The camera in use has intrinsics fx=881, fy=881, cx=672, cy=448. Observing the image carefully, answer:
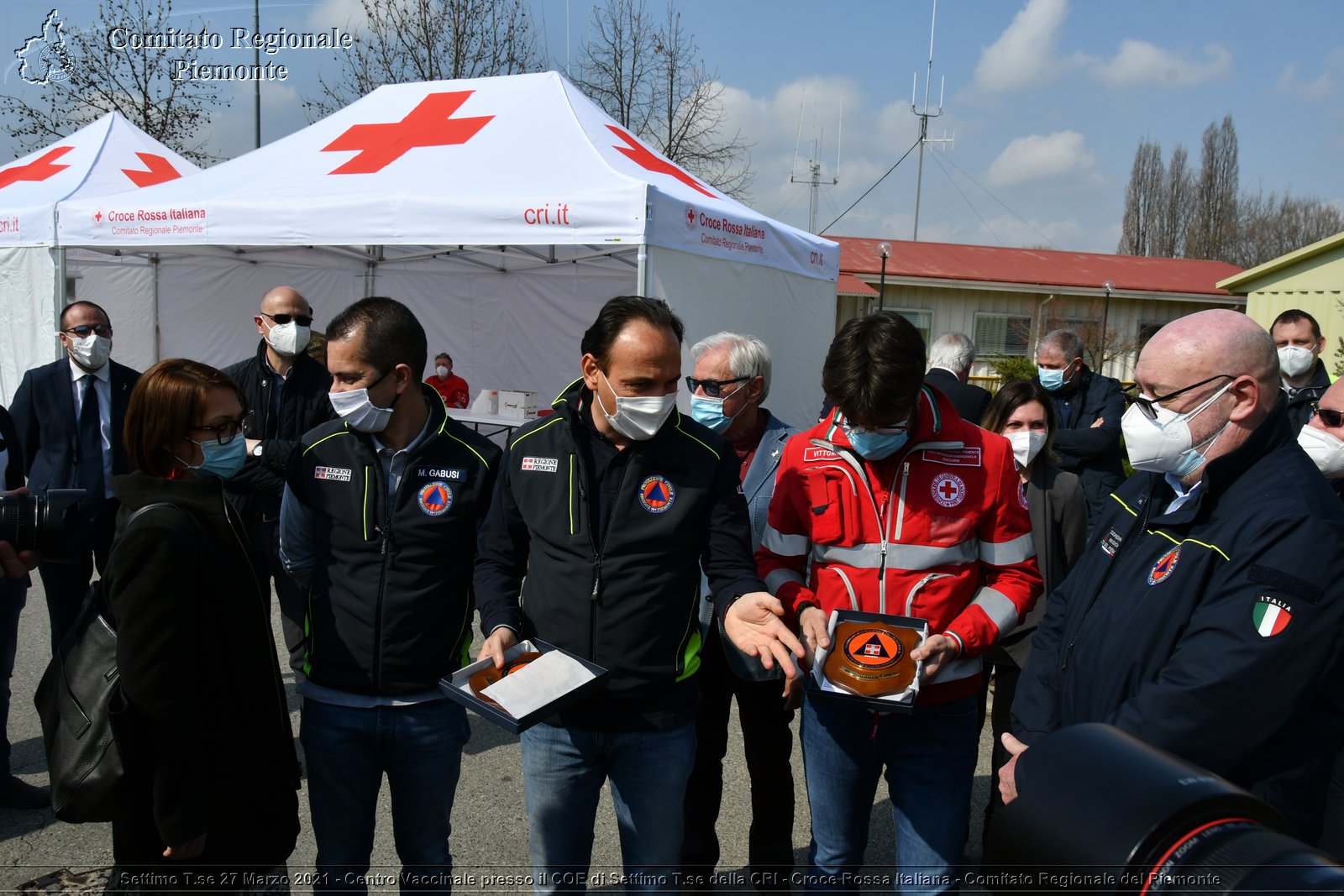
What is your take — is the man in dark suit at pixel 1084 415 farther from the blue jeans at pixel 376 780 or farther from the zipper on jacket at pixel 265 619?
the zipper on jacket at pixel 265 619

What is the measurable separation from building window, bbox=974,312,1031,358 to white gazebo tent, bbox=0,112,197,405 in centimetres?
1952

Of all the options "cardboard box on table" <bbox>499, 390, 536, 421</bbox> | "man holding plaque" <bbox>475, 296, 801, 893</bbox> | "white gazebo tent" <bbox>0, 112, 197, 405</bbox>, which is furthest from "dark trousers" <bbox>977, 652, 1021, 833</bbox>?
"white gazebo tent" <bbox>0, 112, 197, 405</bbox>

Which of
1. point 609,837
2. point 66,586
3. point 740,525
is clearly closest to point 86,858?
point 66,586

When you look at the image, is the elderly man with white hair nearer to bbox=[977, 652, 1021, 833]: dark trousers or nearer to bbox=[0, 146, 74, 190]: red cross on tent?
bbox=[977, 652, 1021, 833]: dark trousers

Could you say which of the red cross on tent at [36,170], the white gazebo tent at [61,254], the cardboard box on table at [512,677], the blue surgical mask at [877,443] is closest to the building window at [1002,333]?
the white gazebo tent at [61,254]

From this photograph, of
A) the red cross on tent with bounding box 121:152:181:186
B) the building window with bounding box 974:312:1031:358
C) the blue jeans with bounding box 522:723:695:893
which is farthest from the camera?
the building window with bounding box 974:312:1031:358

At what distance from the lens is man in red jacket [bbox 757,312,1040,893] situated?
2.12 meters

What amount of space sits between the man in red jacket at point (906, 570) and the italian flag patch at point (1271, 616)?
615mm

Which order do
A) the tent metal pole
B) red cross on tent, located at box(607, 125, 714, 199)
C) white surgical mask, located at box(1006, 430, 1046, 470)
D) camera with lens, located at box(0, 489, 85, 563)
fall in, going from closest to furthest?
1. camera with lens, located at box(0, 489, 85, 563)
2. white surgical mask, located at box(1006, 430, 1046, 470)
3. red cross on tent, located at box(607, 125, 714, 199)
4. the tent metal pole

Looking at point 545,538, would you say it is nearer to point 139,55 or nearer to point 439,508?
point 439,508

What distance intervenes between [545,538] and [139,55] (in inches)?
778

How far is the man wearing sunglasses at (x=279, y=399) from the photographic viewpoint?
13.2 ft

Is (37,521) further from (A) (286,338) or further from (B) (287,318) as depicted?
(B) (287,318)

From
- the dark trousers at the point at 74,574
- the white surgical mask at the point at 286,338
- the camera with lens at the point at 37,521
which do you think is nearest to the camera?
the camera with lens at the point at 37,521
